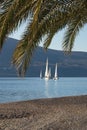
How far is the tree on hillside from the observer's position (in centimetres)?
1077

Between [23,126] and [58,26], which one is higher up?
[58,26]

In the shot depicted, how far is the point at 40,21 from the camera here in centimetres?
1253

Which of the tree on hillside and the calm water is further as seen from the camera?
the calm water

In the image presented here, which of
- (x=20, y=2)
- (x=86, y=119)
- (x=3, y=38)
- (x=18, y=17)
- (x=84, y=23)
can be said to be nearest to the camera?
(x=20, y=2)

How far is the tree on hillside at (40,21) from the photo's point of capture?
10.8 m

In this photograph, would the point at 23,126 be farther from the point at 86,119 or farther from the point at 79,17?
the point at 79,17

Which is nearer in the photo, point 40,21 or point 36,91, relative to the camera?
point 40,21

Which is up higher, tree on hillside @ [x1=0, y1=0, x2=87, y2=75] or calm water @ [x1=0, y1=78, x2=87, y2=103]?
tree on hillside @ [x1=0, y1=0, x2=87, y2=75]

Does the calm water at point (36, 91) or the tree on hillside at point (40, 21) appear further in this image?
the calm water at point (36, 91)

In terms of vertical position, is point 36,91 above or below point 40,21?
below

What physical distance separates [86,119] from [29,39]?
2.60 meters

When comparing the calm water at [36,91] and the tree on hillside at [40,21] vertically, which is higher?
the tree on hillside at [40,21]

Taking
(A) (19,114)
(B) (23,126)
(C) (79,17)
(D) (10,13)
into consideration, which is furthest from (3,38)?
(A) (19,114)

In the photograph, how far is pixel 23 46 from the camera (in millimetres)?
11938
